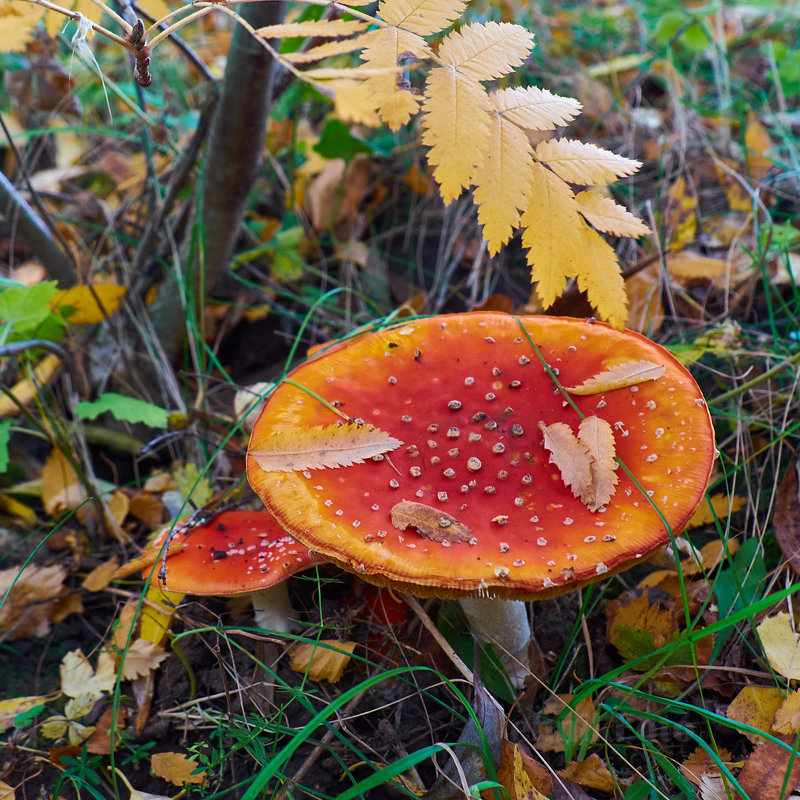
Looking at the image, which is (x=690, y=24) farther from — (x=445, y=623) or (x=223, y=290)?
(x=445, y=623)

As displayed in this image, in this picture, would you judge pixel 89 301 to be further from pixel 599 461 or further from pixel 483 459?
pixel 599 461

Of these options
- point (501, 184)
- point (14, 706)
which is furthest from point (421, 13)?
point (14, 706)

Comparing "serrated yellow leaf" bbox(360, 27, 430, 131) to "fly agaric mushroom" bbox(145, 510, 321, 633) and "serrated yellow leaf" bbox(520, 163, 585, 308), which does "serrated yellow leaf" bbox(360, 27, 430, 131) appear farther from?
"fly agaric mushroom" bbox(145, 510, 321, 633)

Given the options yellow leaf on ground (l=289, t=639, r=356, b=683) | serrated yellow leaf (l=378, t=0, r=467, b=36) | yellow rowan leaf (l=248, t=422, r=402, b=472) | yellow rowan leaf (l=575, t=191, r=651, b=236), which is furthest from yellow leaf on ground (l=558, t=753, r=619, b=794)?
serrated yellow leaf (l=378, t=0, r=467, b=36)

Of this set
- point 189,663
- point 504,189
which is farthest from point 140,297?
point 504,189

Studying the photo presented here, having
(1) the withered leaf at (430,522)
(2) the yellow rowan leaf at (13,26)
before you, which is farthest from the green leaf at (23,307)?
(1) the withered leaf at (430,522)

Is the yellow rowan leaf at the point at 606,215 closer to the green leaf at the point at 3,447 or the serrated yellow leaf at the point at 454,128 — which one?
the serrated yellow leaf at the point at 454,128
